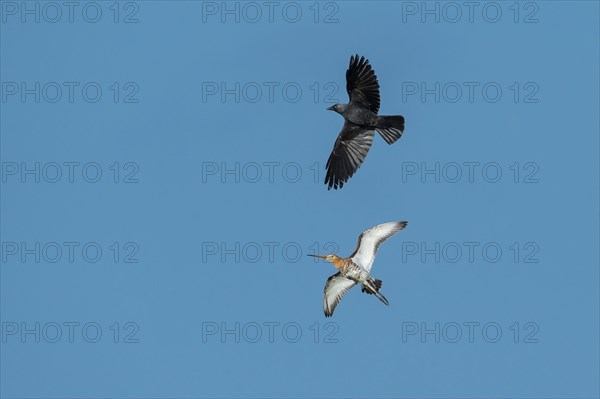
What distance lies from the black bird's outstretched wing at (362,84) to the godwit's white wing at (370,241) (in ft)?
13.5

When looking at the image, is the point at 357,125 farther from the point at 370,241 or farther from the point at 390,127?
the point at 370,241

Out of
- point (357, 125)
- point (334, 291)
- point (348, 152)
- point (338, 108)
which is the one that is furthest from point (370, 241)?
Result: point (338, 108)

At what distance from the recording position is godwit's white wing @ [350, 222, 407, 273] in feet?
112

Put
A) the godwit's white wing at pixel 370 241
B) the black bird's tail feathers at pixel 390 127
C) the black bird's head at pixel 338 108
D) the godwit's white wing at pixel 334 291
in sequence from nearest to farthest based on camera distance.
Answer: the godwit's white wing at pixel 370 241
the black bird's tail feathers at pixel 390 127
the godwit's white wing at pixel 334 291
the black bird's head at pixel 338 108

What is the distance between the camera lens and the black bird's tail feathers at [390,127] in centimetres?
3481

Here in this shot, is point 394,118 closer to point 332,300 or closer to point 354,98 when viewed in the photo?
point 354,98

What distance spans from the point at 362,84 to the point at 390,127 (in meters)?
1.72

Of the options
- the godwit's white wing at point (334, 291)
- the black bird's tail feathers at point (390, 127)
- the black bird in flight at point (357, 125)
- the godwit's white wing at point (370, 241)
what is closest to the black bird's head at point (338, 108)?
the black bird in flight at point (357, 125)

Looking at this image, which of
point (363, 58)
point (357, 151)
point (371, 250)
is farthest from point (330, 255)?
point (363, 58)

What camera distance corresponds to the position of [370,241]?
34.3m

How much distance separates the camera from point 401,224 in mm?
34062

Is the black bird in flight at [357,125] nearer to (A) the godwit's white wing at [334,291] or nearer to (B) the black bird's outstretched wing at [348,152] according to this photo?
(B) the black bird's outstretched wing at [348,152]

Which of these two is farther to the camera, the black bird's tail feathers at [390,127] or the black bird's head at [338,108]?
the black bird's head at [338,108]

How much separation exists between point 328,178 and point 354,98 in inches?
110
